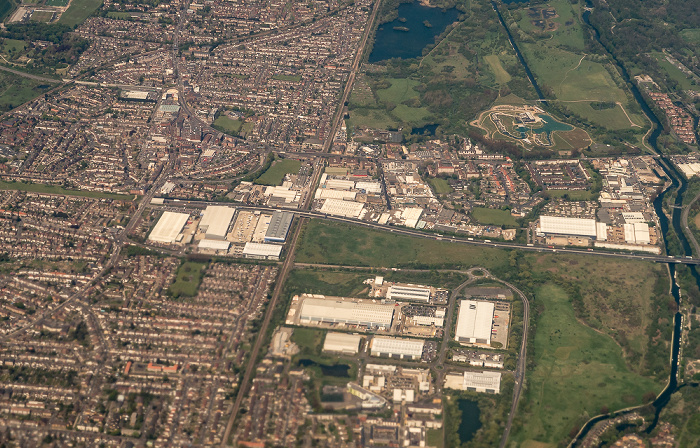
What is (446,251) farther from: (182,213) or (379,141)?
(182,213)

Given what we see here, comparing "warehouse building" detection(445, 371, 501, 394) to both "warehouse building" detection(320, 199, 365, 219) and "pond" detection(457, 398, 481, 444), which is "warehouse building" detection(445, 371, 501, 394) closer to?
"pond" detection(457, 398, 481, 444)

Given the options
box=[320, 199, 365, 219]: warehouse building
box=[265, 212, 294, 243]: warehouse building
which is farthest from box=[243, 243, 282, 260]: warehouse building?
box=[320, 199, 365, 219]: warehouse building

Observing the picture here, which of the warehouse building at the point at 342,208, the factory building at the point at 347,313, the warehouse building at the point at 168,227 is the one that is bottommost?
the factory building at the point at 347,313

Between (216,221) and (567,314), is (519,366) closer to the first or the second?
(567,314)

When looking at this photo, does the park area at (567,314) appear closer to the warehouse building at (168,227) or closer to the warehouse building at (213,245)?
the warehouse building at (213,245)

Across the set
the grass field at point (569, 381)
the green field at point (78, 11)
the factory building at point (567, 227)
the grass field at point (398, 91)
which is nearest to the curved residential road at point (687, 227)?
Answer: the factory building at point (567, 227)

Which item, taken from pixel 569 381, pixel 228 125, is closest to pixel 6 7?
pixel 228 125
